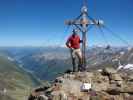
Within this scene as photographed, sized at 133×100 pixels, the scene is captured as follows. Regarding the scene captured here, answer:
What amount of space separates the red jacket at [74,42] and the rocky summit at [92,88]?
10.5ft

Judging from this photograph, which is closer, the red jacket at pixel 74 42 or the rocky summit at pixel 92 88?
the rocky summit at pixel 92 88

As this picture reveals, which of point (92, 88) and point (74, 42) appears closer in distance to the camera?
point (92, 88)

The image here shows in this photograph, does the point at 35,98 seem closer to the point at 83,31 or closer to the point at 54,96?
the point at 54,96

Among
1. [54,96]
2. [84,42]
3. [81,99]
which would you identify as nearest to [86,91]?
[81,99]

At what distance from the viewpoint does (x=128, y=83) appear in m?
27.2

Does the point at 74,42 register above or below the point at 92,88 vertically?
above

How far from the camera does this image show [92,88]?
26141 millimetres

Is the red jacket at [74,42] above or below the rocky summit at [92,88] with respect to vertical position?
above

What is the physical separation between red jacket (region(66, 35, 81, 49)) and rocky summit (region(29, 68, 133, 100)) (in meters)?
3.19

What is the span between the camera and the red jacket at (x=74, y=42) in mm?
31375

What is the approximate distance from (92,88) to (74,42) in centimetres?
736

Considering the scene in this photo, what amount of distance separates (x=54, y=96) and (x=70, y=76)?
23.6 ft

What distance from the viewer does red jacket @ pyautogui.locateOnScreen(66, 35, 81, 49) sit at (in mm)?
31375

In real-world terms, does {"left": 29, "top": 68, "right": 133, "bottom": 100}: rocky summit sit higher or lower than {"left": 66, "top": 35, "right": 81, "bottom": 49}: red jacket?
lower
